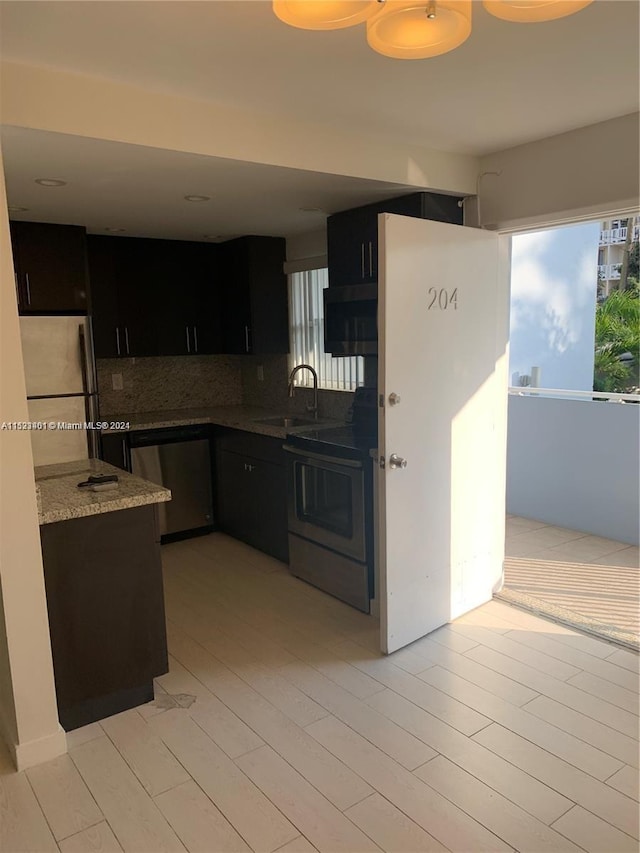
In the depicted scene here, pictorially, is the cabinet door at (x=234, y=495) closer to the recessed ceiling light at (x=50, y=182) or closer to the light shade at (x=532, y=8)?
the recessed ceiling light at (x=50, y=182)

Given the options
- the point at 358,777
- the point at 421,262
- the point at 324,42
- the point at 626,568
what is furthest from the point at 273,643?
the point at 324,42

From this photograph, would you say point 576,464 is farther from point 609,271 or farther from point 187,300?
point 187,300

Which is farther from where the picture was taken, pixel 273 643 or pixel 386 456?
pixel 273 643

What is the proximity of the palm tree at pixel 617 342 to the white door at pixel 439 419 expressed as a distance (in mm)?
2114

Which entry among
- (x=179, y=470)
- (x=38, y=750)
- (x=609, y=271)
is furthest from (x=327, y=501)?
(x=609, y=271)

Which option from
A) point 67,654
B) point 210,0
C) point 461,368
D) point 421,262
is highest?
point 210,0

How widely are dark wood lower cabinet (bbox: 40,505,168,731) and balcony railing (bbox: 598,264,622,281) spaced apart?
4271mm

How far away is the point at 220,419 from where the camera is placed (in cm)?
459

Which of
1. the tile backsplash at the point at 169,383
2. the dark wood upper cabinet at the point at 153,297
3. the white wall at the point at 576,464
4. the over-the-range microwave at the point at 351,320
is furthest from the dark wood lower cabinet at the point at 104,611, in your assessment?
the white wall at the point at 576,464

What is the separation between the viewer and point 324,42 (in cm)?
193

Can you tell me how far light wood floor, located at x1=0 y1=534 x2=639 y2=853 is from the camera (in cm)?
192

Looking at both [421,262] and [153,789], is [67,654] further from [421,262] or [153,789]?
[421,262]

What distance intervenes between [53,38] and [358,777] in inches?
101

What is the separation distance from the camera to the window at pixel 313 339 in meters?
4.45
